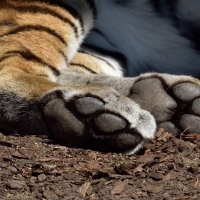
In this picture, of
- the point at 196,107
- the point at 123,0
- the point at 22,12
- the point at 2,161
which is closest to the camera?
the point at 2,161

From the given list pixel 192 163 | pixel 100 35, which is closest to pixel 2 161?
pixel 192 163

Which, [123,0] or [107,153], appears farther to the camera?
[123,0]

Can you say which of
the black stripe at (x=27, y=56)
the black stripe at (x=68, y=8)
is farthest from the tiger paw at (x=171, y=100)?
the black stripe at (x=68, y=8)

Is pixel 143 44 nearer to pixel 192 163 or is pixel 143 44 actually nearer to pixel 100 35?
Answer: pixel 100 35

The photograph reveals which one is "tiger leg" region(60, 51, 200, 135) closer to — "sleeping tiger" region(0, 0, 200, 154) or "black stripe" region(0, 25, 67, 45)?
"sleeping tiger" region(0, 0, 200, 154)

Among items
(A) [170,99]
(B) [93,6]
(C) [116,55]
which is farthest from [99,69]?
(A) [170,99]

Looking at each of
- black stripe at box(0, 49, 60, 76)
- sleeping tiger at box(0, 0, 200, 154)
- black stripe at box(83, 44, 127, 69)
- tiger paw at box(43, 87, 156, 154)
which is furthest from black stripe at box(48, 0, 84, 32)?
tiger paw at box(43, 87, 156, 154)

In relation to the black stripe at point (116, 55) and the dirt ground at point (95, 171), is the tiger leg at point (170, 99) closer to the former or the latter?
the dirt ground at point (95, 171)

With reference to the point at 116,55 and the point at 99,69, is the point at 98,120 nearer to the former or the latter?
the point at 99,69
